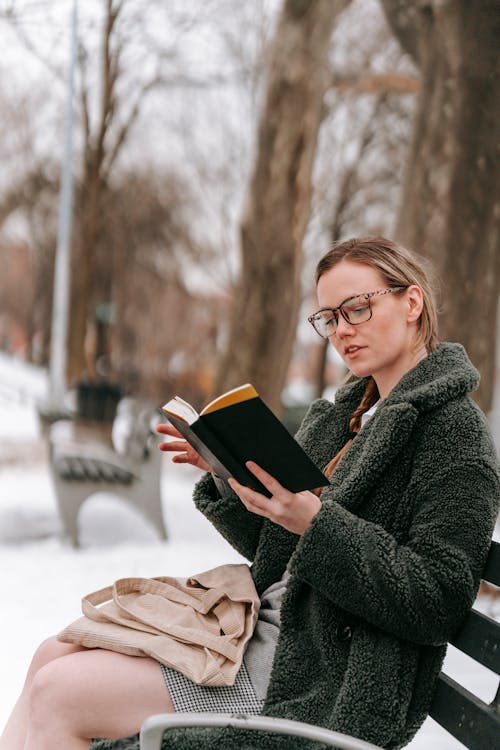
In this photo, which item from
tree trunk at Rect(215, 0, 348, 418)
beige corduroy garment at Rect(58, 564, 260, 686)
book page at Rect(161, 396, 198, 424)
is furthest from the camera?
tree trunk at Rect(215, 0, 348, 418)

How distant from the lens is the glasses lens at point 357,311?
1.92m

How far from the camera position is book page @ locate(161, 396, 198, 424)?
5.38 feet

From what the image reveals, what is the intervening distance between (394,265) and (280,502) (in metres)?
0.64

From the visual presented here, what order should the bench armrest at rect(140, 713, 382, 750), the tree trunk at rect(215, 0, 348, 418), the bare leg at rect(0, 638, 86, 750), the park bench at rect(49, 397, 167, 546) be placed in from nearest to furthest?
the bench armrest at rect(140, 713, 382, 750) → the bare leg at rect(0, 638, 86, 750) → the park bench at rect(49, 397, 167, 546) → the tree trunk at rect(215, 0, 348, 418)

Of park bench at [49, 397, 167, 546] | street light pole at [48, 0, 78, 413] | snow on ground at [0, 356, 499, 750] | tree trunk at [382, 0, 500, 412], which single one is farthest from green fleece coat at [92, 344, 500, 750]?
street light pole at [48, 0, 78, 413]

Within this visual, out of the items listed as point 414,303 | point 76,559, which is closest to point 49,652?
point 414,303

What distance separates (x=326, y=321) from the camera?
6.54 ft

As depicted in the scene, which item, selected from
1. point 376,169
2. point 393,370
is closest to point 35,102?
point 376,169

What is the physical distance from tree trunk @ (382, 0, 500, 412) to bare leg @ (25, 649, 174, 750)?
141 inches

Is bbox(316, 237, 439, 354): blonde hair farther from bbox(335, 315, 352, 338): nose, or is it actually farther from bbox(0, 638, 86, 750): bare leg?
bbox(0, 638, 86, 750): bare leg

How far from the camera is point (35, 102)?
657 inches

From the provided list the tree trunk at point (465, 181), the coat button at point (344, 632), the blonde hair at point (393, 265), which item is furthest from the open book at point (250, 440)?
the tree trunk at point (465, 181)

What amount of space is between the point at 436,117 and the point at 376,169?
40.8 feet

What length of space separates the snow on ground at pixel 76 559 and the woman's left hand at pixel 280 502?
150cm
